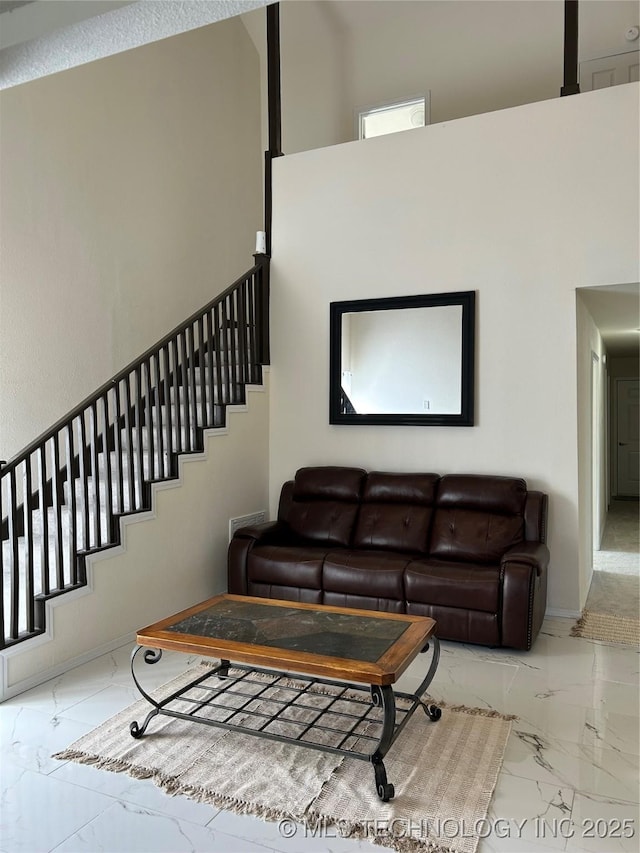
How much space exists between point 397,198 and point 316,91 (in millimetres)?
2501

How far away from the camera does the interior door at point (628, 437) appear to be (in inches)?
421

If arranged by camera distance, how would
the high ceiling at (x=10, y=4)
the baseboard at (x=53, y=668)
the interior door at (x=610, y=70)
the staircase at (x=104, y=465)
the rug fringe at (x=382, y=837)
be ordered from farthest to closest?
the interior door at (x=610, y=70), the staircase at (x=104, y=465), the baseboard at (x=53, y=668), the rug fringe at (x=382, y=837), the high ceiling at (x=10, y=4)

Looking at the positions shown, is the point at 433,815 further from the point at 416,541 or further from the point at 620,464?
the point at 620,464

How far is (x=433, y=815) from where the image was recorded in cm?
215

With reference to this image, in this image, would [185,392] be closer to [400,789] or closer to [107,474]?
[107,474]

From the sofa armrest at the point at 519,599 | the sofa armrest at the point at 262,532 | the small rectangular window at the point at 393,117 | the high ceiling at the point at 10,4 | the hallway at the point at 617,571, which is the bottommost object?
the hallway at the point at 617,571

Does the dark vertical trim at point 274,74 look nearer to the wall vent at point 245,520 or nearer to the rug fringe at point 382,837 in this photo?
the wall vent at point 245,520

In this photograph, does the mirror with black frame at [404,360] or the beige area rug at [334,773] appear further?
the mirror with black frame at [404,360]

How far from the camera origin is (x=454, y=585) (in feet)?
12.2

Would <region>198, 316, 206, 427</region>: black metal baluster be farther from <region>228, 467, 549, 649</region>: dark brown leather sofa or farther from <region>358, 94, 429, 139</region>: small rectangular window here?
<region>358, 94, 429, 139</region>: small rectangular window

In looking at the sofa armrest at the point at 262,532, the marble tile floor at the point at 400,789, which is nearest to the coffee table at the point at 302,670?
the marble tile floor at the point at 400,789

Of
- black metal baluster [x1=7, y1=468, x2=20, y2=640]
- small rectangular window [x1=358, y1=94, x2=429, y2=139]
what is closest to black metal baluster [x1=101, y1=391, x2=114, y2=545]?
black metal baluster [x1=7, y1=468, x2=20, y2=640]

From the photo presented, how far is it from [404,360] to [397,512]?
1187 mm

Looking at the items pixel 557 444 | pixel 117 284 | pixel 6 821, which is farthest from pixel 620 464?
pixel 6 821
